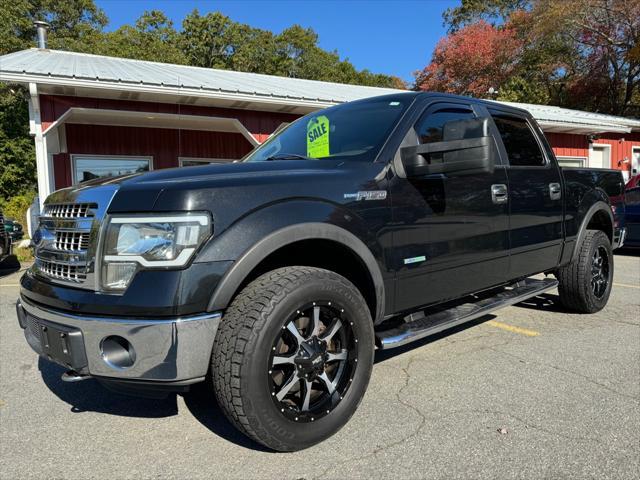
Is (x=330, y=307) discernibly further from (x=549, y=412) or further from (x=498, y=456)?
(x=549, y=412)

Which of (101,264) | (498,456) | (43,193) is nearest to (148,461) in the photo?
(101,264)

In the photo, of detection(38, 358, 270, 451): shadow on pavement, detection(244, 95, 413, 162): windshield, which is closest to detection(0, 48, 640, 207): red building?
detection(244, 95, 413, 162): windshield

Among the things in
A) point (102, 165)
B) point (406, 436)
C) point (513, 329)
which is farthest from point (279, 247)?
point (102, 165)

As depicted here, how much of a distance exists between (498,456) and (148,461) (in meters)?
1.75

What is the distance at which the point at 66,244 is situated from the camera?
8.14 ft

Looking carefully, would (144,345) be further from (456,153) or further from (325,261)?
(456,153)

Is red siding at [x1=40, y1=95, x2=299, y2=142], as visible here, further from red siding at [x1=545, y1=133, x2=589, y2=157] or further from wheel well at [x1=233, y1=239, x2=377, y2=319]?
red siding at [x1=545, y1=133, x2=589, y2=157]

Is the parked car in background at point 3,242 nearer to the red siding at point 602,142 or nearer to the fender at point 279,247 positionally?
the fender at point 279,247

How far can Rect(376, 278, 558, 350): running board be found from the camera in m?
2.93

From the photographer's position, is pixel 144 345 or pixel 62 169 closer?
pixel 144 345

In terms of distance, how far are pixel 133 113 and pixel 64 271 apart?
848 cm

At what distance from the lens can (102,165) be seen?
11.9 m

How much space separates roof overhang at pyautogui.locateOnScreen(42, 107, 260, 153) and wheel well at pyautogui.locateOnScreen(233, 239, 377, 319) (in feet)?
26.5

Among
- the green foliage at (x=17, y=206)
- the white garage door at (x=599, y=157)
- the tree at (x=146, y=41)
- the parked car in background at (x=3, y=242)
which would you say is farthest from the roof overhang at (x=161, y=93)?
the tree at (x=146, y=41)
